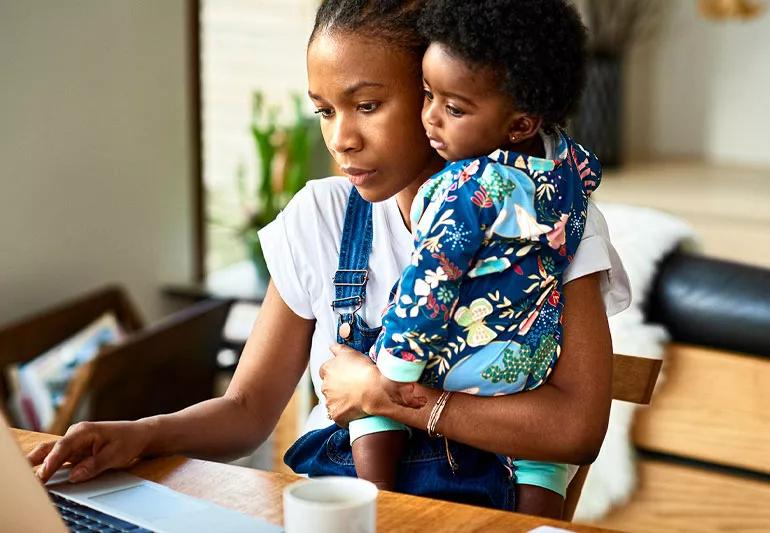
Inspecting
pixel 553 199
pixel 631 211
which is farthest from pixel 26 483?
pixel 631 211

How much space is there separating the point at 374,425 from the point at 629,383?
33 cm

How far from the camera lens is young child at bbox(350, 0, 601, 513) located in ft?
3.67

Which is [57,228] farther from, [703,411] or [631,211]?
[703,411]

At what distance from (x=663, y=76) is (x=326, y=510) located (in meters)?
5.16

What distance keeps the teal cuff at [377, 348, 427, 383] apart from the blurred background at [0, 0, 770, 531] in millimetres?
1041

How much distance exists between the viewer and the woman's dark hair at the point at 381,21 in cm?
121

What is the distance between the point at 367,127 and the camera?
123 cm

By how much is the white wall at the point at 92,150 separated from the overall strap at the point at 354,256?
1.69 metres

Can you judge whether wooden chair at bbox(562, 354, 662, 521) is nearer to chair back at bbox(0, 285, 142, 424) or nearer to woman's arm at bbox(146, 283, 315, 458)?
woman's arm at bbox(146, 283, 315, 458)

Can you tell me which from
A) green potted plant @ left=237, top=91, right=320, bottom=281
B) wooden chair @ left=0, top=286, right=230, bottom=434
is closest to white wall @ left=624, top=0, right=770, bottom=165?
green potted plant @ left=237, top=91, right=320, bottom=281

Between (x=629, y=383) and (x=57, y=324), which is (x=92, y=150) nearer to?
(x=57, y=324)

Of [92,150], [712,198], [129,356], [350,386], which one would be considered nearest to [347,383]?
[350,386]

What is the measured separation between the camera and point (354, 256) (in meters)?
1.35

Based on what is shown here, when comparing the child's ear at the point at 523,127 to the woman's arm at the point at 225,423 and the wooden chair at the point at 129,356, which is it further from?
the wooden chair at the point at 129,356
